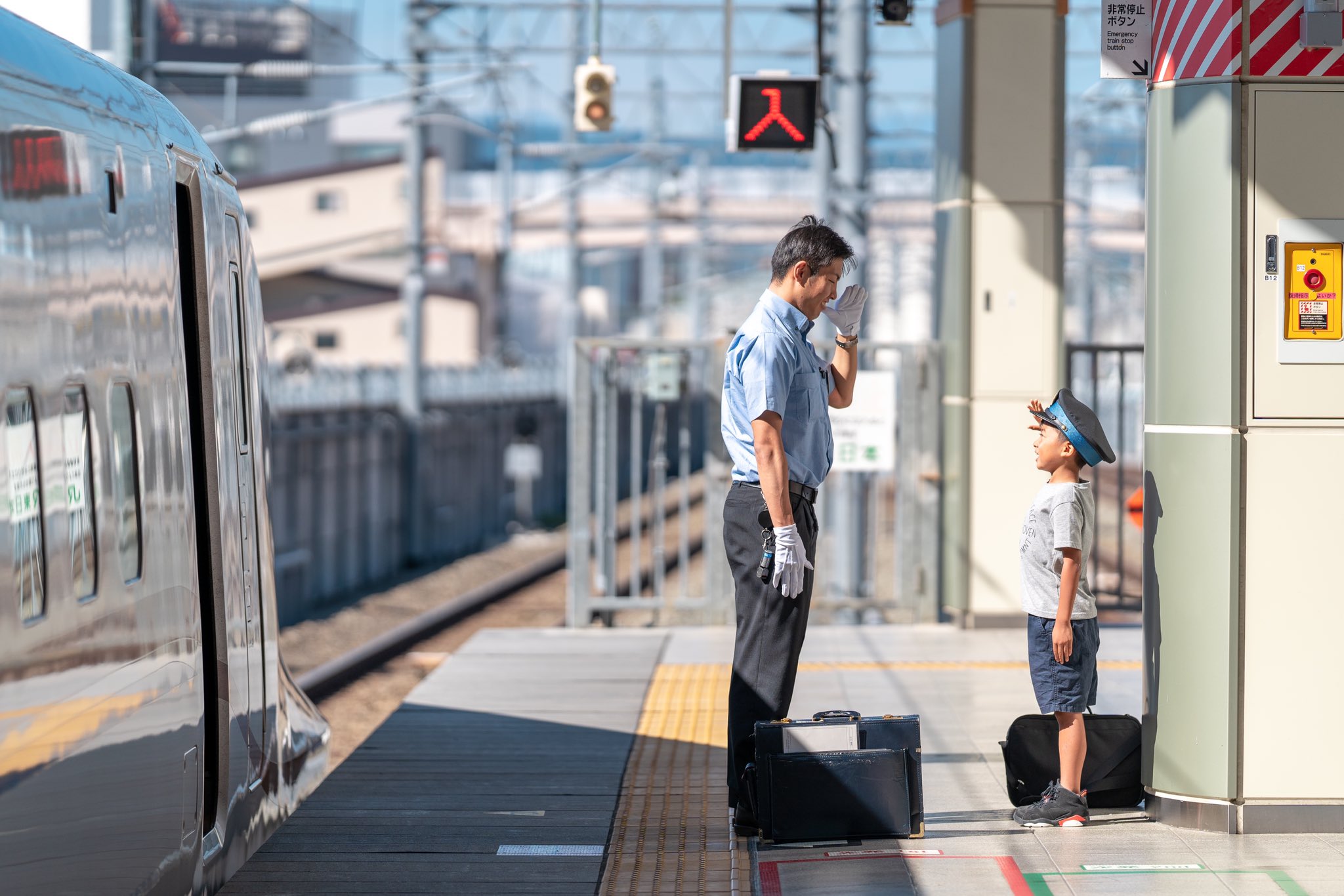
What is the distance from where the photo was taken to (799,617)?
16.5ft

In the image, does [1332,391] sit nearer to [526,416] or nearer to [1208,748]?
[1208,748]

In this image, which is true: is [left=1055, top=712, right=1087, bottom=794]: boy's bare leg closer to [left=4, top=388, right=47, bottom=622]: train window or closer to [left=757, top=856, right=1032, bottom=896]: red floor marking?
[left=757, top=856, right=1032, bottom=896]: red floor marking

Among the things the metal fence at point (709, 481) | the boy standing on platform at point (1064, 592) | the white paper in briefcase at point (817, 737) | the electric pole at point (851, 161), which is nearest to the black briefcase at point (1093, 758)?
the boy standing on platform at point (1064, 592)

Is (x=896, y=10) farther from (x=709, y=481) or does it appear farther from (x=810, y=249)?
(x=810, y=249)

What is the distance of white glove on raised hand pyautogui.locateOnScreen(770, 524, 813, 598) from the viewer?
15.9ft

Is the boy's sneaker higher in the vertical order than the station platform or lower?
higher

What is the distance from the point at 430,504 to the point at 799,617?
63.1ft

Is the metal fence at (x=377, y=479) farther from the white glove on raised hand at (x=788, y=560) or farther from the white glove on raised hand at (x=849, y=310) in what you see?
the white glove on raised hand at (x=788, y=560)

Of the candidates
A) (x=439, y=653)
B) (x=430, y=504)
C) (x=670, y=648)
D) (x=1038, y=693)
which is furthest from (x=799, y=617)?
(x=430, y=504)

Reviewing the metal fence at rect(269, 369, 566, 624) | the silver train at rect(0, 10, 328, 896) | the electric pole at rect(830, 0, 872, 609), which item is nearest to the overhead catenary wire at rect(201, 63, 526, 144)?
the metal fence at rect(269, 369, 566, 624)

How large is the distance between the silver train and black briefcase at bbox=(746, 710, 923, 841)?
1607mm

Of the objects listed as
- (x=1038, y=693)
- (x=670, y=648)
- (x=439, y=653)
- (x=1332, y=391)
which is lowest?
(x=439, y=653)

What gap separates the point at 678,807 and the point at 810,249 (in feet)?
6.42

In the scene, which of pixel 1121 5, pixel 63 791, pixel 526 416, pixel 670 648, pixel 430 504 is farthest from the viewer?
pixel 526 416
